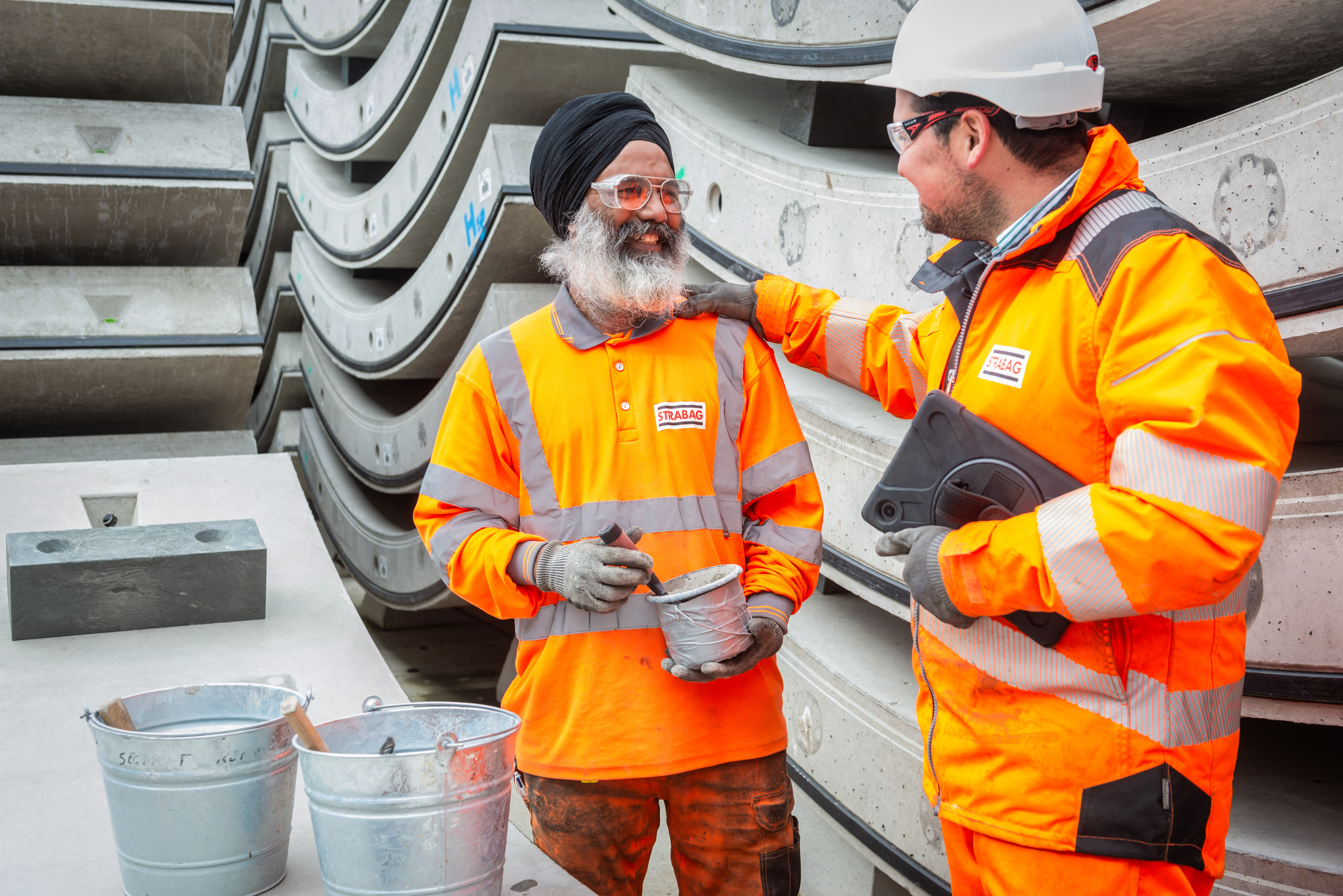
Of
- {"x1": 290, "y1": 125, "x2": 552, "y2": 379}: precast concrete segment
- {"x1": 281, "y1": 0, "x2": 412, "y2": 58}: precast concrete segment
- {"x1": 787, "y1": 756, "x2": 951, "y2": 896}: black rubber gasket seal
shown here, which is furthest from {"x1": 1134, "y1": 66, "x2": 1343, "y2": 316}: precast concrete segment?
{"x1": 281, "y1": 0, "x2": 412, "y2": 58}: precast concrete segment

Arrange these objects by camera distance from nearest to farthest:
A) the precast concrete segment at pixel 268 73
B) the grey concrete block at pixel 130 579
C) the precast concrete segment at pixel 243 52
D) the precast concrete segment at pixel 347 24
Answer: the grey concrete block at pixel 130 579 → the precast concrete segment at pixel 347 24 → the precast concrete segment at pixel 268 73 → the precast concrete segment at pixel 243 52

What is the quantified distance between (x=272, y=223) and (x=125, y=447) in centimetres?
643

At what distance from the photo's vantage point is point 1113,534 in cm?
139

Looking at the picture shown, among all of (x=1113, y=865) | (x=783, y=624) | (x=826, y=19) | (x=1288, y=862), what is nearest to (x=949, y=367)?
(x=783, y=624)

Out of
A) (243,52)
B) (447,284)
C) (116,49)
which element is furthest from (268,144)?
(447,284)

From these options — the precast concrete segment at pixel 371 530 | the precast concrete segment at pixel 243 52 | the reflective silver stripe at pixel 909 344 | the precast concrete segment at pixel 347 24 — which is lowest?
the precast concrete segment at pixel 371 530

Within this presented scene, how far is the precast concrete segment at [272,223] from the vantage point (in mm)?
10188

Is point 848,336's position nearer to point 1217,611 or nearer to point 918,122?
point 918,122

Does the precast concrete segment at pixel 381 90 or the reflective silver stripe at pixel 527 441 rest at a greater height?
the precast concrete segment at pixel 381 90

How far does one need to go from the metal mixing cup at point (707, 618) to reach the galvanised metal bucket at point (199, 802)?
0.57m

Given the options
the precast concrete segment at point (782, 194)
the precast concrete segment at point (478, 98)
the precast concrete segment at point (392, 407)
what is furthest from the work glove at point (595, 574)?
the precast concrete segment at point (392, 407)

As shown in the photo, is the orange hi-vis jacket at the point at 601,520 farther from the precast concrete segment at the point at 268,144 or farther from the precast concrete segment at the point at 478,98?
the precast concrete segment at the point at 268,144

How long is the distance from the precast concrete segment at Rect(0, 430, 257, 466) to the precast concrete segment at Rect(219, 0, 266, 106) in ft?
20.8

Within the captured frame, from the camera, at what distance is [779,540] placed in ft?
6.73
